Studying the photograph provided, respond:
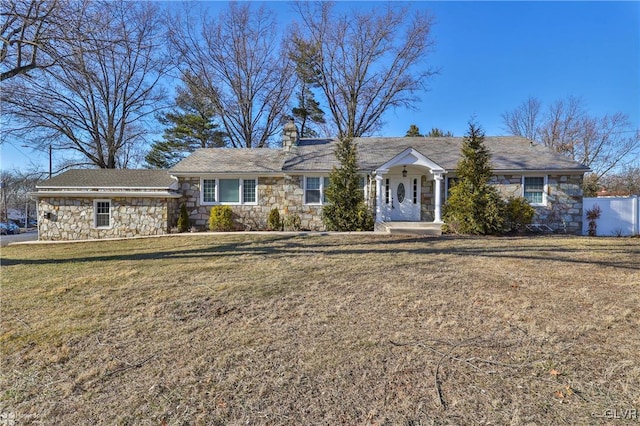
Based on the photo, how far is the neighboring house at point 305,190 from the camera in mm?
12633

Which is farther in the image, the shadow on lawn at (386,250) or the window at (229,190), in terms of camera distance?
the window at (229,190)

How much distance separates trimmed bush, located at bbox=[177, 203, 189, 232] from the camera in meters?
13.1

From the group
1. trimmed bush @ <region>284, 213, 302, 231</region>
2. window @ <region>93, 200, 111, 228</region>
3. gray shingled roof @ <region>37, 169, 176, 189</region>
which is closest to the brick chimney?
trimmed bush @ <region>284, 213, 302, 231</region>

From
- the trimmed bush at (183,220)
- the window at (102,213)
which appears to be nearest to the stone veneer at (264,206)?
the trimmed bush at (183,220)

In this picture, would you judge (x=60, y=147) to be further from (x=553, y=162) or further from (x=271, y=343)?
(x=553, y=162)

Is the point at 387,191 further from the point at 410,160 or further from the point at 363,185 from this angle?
Result: the point at 410,160

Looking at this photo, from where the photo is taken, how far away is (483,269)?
582 centimetres

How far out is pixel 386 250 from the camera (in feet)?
25.7

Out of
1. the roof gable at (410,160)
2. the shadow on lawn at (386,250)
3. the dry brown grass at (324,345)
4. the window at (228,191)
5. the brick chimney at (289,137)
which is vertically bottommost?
the dry brown grass at (324,345)

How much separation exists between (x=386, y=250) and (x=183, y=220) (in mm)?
9311

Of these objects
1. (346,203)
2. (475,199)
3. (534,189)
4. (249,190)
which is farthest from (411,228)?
(249,190)

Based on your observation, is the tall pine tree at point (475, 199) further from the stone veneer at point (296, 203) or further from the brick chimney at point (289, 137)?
the brick chimney at point (289, 137)

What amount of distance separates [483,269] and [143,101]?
25889 millimetres

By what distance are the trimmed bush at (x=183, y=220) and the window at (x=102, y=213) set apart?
3.23 m
